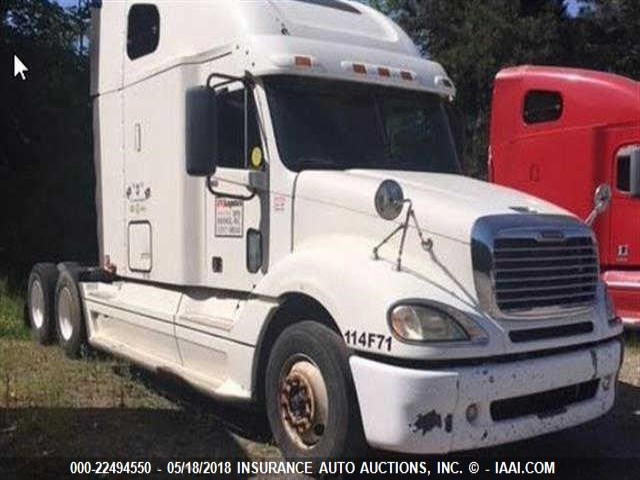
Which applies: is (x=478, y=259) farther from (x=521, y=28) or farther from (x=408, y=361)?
(x=521, y=28)

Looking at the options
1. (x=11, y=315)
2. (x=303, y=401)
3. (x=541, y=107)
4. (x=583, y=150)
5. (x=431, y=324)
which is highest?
(x=541, y=107)

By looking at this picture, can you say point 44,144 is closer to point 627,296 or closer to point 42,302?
point 42,302

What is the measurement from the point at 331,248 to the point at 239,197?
3.26 feet

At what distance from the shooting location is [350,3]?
24.5 ft

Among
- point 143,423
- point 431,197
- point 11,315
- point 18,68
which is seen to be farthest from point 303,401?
point 18,68

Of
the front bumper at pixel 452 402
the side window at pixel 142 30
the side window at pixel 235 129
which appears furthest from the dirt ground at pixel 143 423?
the side window at pixel 142 30

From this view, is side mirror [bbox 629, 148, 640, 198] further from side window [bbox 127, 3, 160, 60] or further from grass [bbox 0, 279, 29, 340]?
grass [bbox 0, 279, 29, 340]

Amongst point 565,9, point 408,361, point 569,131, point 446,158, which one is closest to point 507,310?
point 408,361

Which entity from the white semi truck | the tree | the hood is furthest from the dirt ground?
the tree

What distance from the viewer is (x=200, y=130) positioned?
5.78 meters

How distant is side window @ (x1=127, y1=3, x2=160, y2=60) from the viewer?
742 cm

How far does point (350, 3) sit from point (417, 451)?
4.15 metres

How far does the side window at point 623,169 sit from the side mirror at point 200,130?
5.10 metres

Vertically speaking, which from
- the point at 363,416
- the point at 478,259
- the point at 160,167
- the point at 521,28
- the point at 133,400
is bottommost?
the point at 133,400
